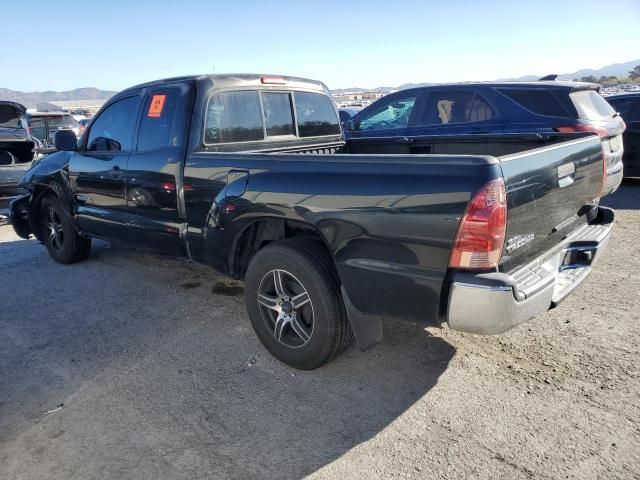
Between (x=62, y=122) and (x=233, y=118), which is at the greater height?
(x=233, y=118)

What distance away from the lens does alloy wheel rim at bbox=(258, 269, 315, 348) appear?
3.12 m

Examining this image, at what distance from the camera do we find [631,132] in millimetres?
8477

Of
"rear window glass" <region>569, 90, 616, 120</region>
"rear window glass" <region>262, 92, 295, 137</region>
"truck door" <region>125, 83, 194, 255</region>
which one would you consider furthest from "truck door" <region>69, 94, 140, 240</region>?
"rear window glass" <region>569, 90, 616, 120</region>

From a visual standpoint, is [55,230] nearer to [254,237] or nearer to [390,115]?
[254,237]

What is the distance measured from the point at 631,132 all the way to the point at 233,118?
25.0 feet

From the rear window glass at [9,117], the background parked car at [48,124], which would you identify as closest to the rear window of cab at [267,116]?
the rear window glass at [9,117]

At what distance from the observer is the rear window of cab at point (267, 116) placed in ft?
12.5

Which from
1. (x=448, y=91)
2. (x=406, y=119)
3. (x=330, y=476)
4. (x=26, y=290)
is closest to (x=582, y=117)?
(x=448, y=91)

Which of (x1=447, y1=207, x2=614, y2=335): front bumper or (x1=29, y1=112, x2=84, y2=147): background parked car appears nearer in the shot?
(x1=447, y1=207, x2=614, y2=335): front bumper

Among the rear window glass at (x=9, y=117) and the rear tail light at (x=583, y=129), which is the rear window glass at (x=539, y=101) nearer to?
the rear tail light at (x=583, y=129)

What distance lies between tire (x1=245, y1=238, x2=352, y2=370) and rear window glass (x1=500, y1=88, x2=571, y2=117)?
457cm

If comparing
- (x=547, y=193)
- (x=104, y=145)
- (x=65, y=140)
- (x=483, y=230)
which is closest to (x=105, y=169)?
(x=104, y=145)

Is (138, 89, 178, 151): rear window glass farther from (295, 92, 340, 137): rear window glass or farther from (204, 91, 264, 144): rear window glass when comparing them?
(295, 92, 340, 137): rear window glass

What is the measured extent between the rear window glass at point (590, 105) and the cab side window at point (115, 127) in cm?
518
